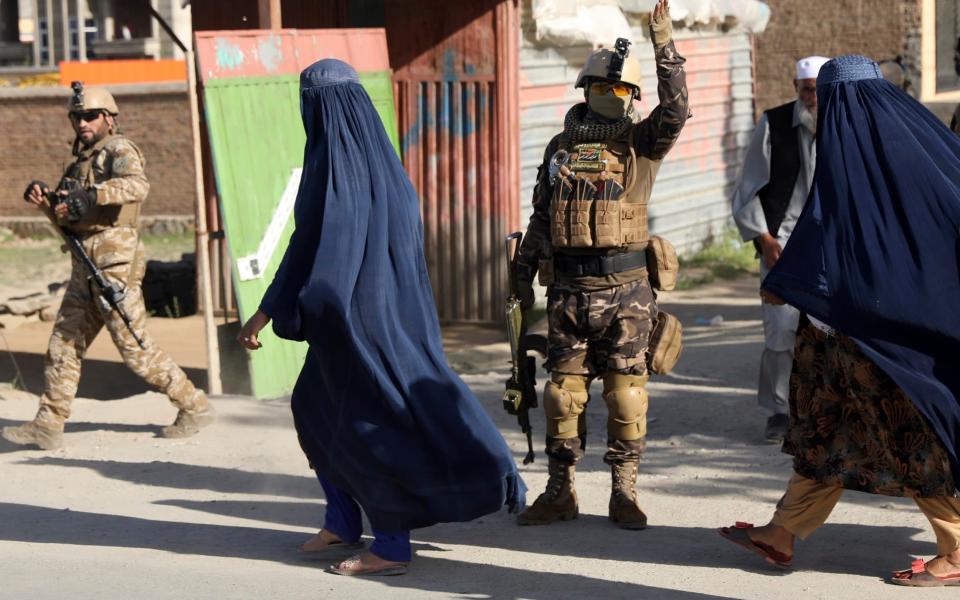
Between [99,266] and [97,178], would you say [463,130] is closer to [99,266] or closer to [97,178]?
[97,178]

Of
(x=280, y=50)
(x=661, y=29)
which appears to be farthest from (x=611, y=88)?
(x=280, y=50)

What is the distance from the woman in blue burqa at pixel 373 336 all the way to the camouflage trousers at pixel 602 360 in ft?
1.84

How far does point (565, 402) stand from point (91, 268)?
9.78 feet

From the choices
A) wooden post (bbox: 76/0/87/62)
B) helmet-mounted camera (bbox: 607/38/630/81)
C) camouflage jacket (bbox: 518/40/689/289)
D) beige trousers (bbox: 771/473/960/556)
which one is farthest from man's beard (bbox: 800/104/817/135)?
wooden post (bbox: 76/0/87/62)

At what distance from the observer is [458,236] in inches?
428

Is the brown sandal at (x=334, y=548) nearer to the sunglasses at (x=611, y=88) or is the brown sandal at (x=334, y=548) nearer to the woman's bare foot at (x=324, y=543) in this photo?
the woman's bare foot at (x=324, y=543)

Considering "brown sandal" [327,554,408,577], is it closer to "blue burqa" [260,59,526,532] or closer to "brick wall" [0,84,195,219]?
"blue burqa" [260,59,526,532]

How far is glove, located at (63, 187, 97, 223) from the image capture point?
7.12 m

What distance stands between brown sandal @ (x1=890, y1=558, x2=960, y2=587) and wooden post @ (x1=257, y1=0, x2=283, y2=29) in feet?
18.7

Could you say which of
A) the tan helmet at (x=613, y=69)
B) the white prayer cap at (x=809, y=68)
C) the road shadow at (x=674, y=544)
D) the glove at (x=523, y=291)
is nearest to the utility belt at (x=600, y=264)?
the glove at (x=523, y=291)

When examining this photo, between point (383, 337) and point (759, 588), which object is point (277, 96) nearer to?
point (383, 337)

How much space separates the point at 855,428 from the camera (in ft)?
15.2

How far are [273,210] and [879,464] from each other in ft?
16.0

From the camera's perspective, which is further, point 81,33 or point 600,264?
point 81,33
